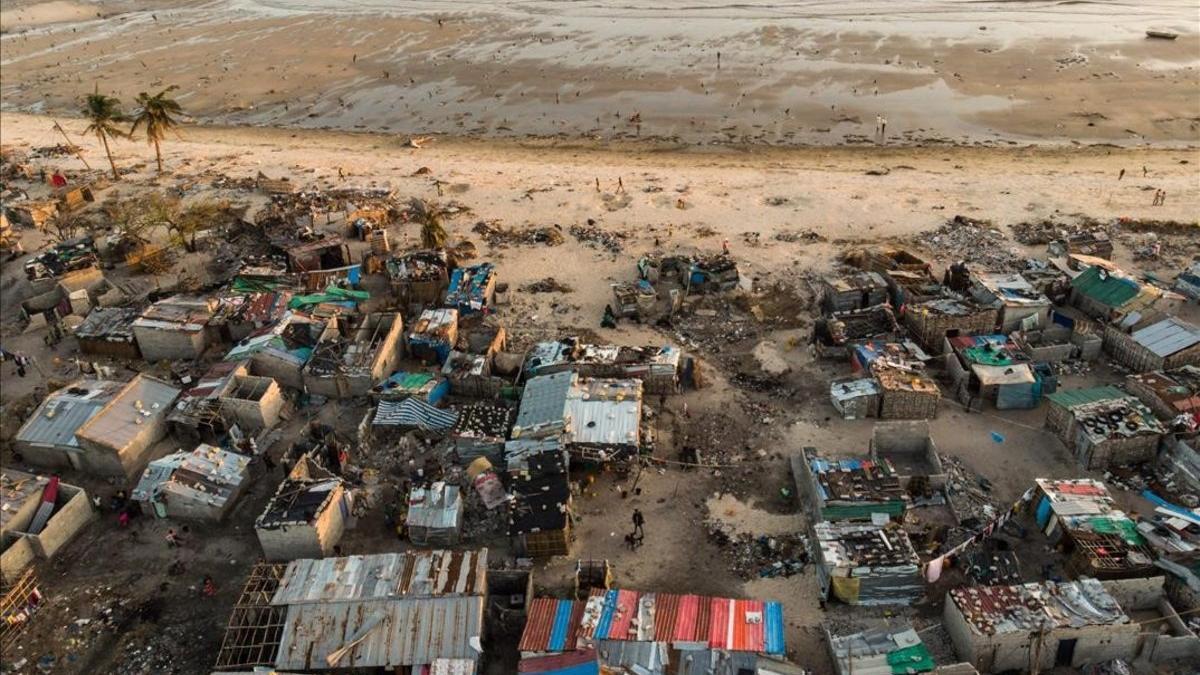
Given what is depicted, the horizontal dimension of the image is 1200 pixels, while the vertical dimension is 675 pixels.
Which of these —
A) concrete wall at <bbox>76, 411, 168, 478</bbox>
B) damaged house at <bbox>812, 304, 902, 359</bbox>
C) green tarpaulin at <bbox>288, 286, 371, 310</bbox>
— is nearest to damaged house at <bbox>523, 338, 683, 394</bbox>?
damaged house at <bbox>812, 304, 902, 359</bbox>

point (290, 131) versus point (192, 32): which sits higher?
point (192, 32)

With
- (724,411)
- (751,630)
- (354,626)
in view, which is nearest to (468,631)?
(354,626)

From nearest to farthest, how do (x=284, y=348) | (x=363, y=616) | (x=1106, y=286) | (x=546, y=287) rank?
(x=363, y=616), (x=284, y=348), (x=1106, y=286), (x=546, y=287)

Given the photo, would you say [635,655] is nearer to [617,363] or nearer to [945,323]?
[617,363]

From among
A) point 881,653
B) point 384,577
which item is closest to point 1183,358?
point 881,653

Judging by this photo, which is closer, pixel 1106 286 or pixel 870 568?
pixel 870 568

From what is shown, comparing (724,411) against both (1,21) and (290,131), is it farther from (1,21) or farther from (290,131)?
(1,21)

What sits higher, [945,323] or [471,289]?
[471,289]

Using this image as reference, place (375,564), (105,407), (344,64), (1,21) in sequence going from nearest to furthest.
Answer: (375,564), (105,407), (344,64), (1,21)
